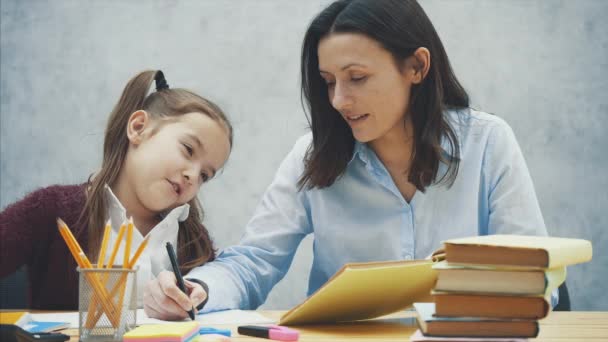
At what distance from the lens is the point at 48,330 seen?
971mm

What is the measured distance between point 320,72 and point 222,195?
4.19ft

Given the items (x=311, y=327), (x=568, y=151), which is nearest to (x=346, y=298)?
(x=311, y=327)

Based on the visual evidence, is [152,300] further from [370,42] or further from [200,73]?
[200,73]

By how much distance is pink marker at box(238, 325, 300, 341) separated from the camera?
2.93ft

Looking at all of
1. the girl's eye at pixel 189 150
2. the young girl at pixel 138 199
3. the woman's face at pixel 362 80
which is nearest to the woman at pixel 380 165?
the woman's face at pixel 362 80

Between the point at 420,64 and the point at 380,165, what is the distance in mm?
250

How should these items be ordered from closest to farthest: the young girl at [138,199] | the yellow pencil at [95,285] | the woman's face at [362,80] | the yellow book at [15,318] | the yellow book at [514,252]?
the yellow book at [514,252] → the yellow pencil at [95,285] → the yellow book at [15,318] → the young girl at [138,199] → the woman's face at [362,80]

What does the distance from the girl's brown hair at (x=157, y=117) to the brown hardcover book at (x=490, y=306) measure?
0.83 metres

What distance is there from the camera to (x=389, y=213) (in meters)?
1.58

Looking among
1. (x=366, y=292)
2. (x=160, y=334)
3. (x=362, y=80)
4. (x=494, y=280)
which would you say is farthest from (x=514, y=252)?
(x=362, y=80)

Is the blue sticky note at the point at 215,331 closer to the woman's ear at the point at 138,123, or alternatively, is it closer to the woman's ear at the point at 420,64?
the woman's ear at the point at 138,123

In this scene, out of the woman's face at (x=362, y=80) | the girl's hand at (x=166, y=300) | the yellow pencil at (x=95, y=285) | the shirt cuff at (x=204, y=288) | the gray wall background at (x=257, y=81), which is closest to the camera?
the yellow pencil at (x=95, y=285)

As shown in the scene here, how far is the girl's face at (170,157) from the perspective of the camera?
1442mm

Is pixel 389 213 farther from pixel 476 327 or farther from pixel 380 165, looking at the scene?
pixel 476 327
